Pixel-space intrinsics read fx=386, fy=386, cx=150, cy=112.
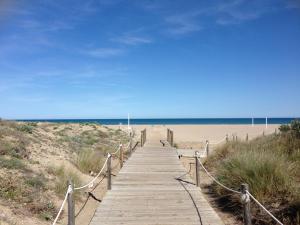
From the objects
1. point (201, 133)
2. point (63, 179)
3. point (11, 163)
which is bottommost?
point (63, 179)

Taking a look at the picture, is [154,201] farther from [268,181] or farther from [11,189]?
[11,189]

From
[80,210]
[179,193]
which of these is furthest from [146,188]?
[80,210]

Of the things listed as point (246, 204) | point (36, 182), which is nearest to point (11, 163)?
point (36, 182)

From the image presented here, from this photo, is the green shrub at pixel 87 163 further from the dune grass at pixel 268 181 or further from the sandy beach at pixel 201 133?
the sandy beach at pixel 201 133

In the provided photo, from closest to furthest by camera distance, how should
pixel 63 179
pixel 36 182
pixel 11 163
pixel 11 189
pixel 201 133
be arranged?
1. pixel 11 189
2. pixel 36 182
3. pixel 11 163
4. pixel 63 179
5. pixel 201 133

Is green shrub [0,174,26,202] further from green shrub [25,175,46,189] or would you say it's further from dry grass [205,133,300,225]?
dry grass [205,133,300,225]

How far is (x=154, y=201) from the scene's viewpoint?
32.4ft

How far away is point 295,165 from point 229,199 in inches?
81.3

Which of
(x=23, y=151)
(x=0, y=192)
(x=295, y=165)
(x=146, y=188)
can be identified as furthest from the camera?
(x=23, y=151)

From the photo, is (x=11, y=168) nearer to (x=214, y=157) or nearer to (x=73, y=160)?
(x=73, y=160)

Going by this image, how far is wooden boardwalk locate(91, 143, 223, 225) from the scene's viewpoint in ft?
27.2

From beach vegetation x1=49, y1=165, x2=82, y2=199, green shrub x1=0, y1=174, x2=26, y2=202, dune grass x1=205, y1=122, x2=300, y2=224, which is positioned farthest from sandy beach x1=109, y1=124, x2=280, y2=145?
green shrub x1=0, y1=174, x2=26, y2=202

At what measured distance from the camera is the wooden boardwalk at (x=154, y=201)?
8.28m

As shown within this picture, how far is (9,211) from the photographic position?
813cm
